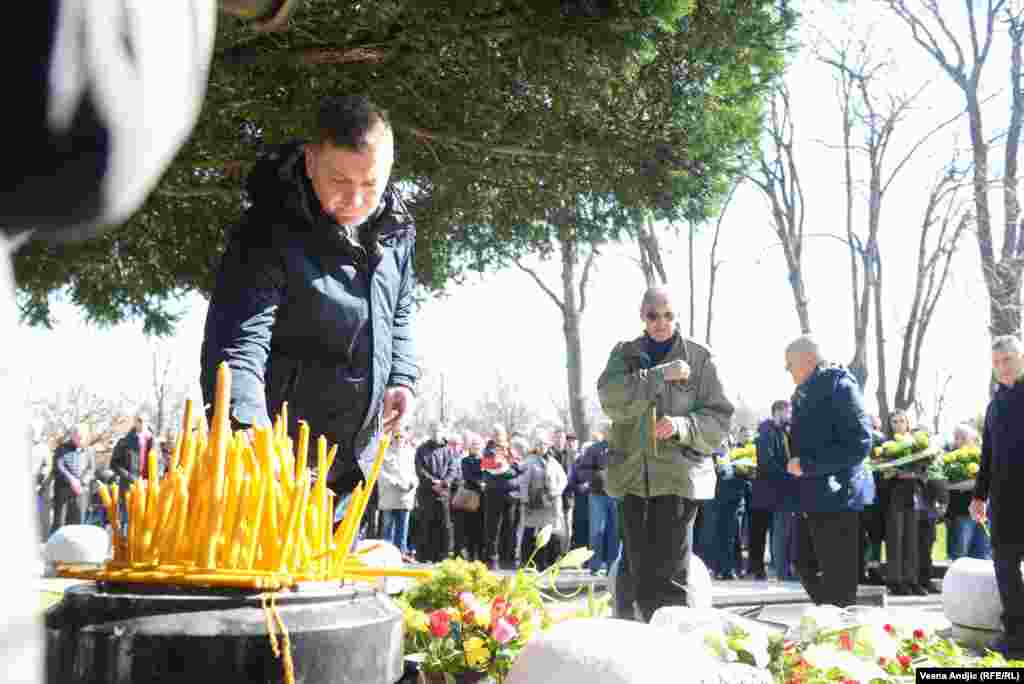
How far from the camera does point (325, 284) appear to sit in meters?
3.18

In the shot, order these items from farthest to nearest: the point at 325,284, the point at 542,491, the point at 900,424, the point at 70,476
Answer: the point at 70,476 < the point at 542,491 < the point at 900,424 < the point at 325,284

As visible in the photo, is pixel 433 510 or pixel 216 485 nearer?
pixel 216 485

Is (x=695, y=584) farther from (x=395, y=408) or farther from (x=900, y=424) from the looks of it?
(x=900, y=424)

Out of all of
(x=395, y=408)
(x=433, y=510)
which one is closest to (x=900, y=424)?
(x=433, y=510)

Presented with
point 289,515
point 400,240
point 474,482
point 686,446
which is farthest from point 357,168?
point 474,482

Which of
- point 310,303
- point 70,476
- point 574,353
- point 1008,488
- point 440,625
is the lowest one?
point 440,625

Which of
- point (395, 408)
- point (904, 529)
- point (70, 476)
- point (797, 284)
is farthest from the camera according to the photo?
point (797, 284)

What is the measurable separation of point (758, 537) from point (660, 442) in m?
10.1

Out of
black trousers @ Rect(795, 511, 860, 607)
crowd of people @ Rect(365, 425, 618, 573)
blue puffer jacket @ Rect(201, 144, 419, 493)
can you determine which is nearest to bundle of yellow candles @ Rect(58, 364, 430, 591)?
blue puffer jacket @ Rect(201, 144, 419, 493)

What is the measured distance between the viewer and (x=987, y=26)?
23.1 m

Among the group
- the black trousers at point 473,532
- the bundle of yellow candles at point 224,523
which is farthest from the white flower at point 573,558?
the black trousers at point 473,532

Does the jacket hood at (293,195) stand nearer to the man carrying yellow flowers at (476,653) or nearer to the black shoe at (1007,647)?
the man carrying yellow flowers at (476,653)

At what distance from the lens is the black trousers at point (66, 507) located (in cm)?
1866

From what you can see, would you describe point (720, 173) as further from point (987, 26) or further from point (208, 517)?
point (987, 26)
